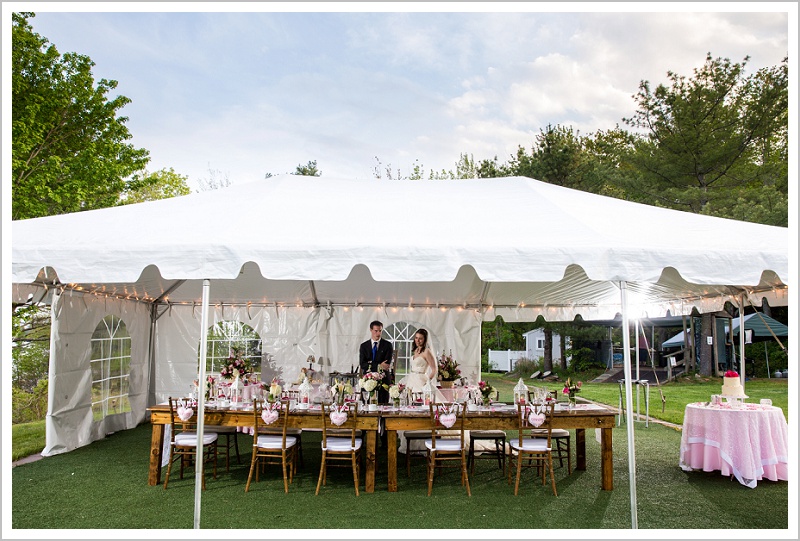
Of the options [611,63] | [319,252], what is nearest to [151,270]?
[319,252]

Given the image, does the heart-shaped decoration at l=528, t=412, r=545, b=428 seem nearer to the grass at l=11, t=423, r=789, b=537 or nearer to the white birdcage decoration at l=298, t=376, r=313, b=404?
the grass at l=11, t=423, r=789, b=537

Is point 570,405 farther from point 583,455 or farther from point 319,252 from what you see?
point 319,252

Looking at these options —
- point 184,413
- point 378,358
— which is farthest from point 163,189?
point 184,413

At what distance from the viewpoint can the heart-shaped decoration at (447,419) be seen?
6.26m

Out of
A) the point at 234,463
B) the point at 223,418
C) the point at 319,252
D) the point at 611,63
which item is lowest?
the point at 234,463

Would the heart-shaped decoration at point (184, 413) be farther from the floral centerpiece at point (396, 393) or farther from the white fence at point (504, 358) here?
the white fence at point (504, 358)

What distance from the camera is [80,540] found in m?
4.61

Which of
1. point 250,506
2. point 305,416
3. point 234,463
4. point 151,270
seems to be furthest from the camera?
point 151,270

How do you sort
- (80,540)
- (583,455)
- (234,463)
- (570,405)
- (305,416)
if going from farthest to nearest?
(234,463) → (583,455) → (570,405) → (305,416) → (80,540)

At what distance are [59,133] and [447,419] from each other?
11.3m

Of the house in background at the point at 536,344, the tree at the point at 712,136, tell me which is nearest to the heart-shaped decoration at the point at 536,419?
the tree at the point at 712,136

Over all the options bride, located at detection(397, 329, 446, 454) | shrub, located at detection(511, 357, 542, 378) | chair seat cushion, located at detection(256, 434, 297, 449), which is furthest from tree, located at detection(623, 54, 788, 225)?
chair seat cushion, located at detection(256, 434, 297, 449)

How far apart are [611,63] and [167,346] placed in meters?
15.5

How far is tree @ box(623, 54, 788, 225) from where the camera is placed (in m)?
16.3
